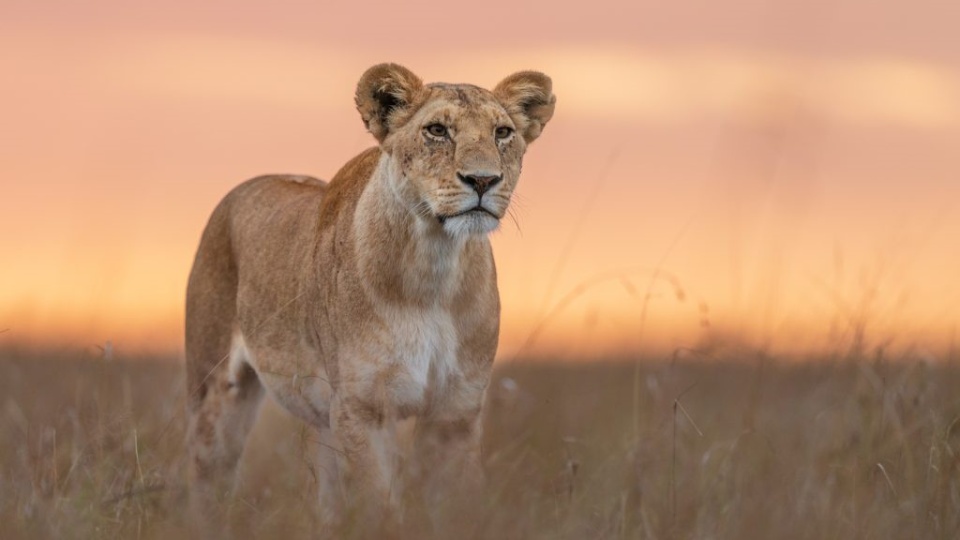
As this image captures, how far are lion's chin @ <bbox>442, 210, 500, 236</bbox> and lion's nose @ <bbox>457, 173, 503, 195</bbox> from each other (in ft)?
0.27

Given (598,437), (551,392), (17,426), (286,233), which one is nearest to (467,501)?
(551,392)

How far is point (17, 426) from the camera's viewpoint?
7.49 m

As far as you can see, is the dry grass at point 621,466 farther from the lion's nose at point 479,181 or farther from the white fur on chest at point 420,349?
the lion's nose at point 479,181

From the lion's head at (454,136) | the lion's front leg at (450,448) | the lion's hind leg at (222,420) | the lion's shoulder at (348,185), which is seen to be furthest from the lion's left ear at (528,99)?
the lion's hind leg at (222,420)

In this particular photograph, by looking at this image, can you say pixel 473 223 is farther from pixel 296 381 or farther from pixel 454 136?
pixel 296 381

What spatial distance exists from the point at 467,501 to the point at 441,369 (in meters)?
1.20

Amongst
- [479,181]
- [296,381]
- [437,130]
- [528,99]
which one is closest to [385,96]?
[437,130]

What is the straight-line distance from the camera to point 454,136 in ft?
19.2

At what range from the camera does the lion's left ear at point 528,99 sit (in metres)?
6.36

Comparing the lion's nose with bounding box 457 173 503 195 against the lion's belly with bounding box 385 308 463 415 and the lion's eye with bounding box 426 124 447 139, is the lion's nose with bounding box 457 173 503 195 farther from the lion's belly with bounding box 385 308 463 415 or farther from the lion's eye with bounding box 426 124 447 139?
the lion's belly with bounding box 385 308 463 415

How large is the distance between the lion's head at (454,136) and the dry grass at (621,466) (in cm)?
81

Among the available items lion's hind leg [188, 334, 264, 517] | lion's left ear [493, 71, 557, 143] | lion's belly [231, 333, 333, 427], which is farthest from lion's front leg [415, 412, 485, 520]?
lion's hind leg [188, 334, 264, 517]

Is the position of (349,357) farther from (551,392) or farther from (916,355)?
(916,355)

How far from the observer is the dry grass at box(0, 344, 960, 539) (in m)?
4.95
